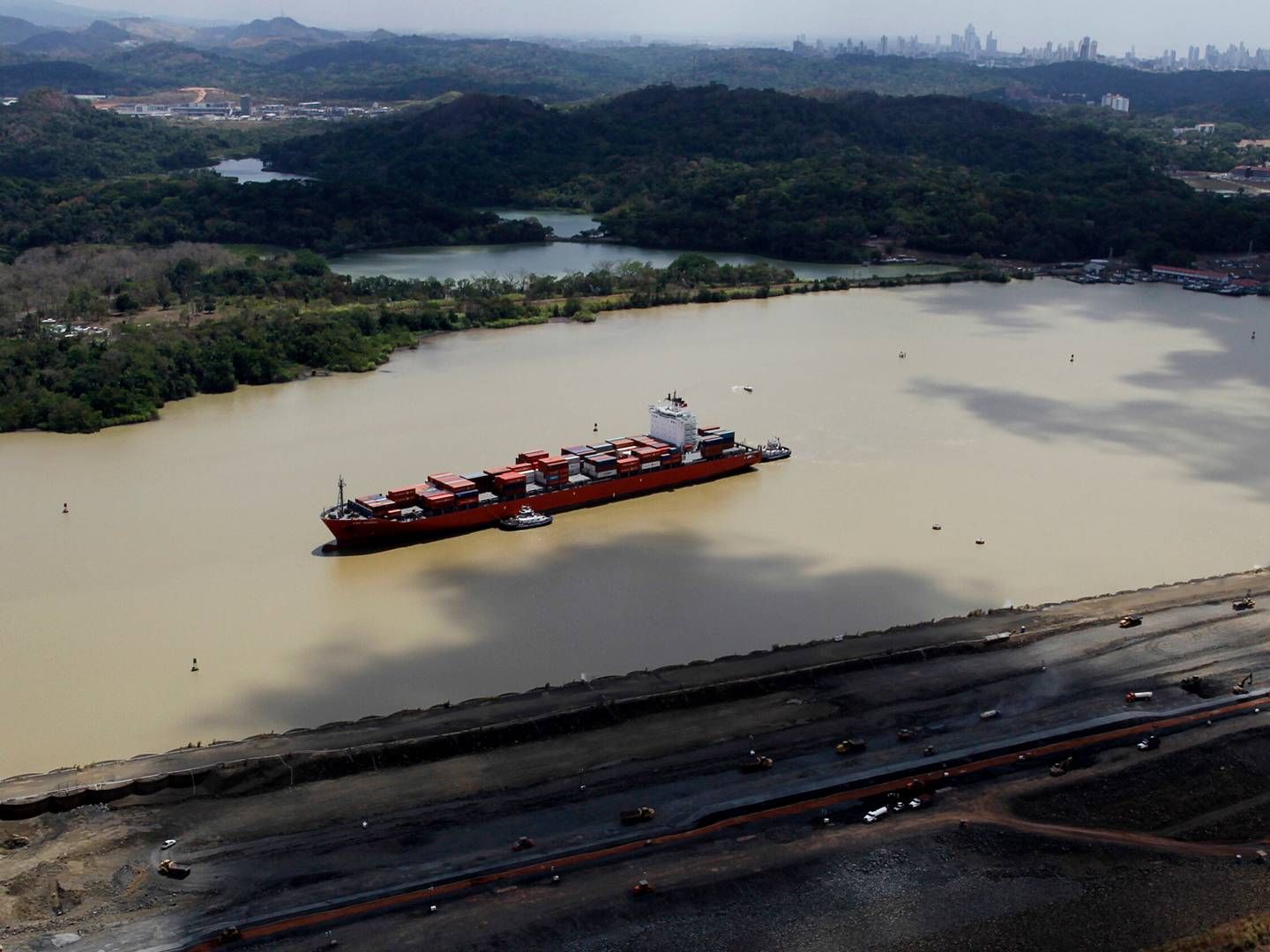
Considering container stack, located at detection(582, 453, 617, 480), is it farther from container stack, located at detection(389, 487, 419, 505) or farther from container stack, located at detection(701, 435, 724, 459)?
container stack, located at detection(389, 487, 419, 505)

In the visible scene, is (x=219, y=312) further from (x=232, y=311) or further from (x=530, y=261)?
(x=530, y=261)

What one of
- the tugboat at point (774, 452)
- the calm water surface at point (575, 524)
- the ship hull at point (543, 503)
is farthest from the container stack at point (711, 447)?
the tugboat at point (774, 452)

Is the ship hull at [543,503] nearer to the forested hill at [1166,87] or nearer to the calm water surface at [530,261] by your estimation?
the calm water surface at [530,261]

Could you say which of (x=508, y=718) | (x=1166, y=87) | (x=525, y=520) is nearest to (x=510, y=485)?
(x=525, y=520)

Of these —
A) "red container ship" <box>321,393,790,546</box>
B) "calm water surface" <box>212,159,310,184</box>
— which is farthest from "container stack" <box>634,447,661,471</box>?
"calm water surface" <box>212,159,310,184</box>

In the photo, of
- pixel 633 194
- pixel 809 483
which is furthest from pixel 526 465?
pixel 633 194
